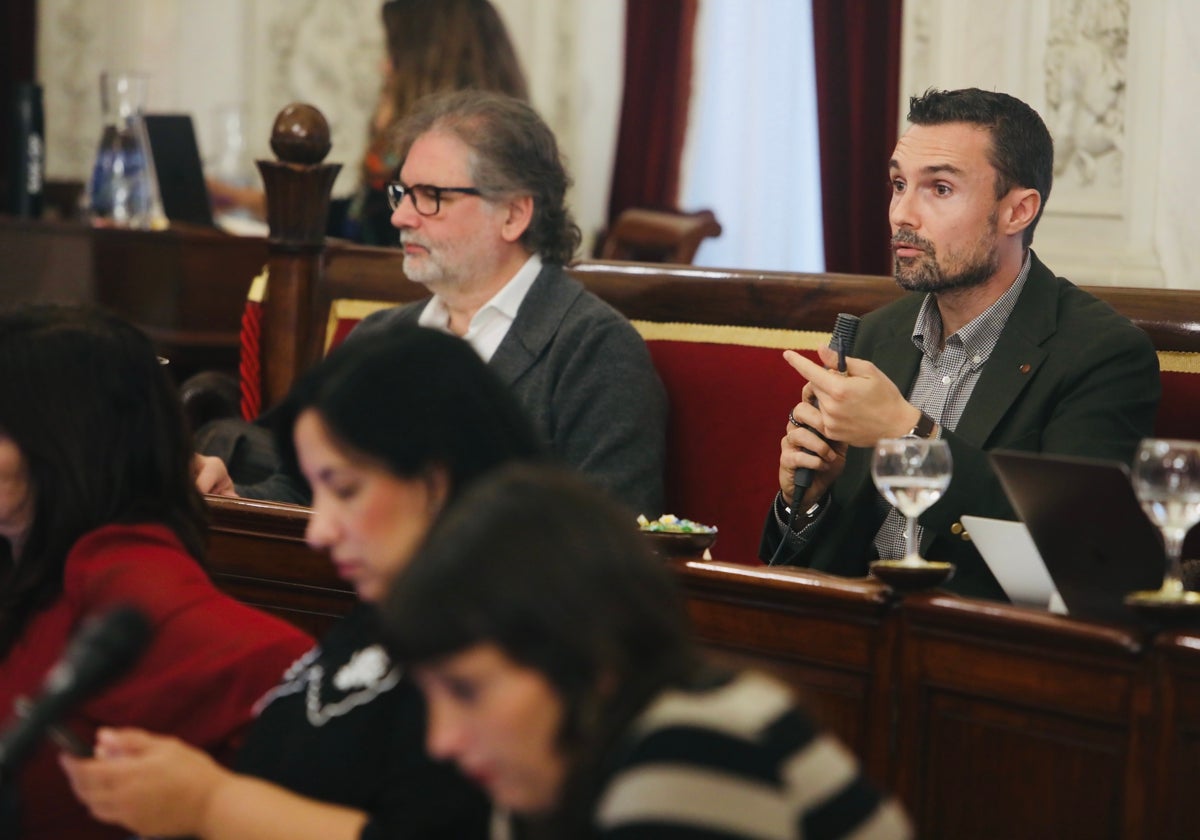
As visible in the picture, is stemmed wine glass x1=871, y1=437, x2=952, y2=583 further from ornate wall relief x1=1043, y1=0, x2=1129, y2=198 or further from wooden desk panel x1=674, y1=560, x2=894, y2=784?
ornate wall relief x1=1043, y1=0, x2=1129, y2=198

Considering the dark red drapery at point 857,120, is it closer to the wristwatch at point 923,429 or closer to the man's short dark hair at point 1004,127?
the man's short dark hair at point 1004,127

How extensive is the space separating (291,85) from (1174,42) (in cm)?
350

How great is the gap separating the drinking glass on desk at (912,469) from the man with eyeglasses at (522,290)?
38.2 inches

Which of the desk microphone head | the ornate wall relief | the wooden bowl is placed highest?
the ornate wall relief

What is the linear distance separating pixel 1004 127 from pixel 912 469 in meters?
0.92

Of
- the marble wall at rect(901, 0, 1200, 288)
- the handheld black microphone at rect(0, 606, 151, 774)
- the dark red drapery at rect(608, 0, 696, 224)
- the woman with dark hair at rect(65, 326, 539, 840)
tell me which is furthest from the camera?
the dark red drapery at rect(608, 0, 696, 224)

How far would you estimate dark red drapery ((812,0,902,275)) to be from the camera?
501 centimetres

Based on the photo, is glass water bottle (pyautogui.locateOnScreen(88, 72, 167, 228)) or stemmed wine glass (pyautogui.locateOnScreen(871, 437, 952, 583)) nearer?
stemmed wine glass (pyautogui.locateOnScreen(871, 437, 952, 583))

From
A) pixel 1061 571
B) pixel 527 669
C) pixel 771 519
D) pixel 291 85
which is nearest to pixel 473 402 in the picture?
pixel 527 669

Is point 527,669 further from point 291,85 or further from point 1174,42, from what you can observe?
point 291,85

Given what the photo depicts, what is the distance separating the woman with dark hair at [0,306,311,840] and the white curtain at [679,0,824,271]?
11.9 ft

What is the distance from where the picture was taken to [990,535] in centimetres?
212

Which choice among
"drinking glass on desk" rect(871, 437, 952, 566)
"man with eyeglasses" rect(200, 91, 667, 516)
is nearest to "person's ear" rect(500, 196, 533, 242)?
"man with eyeglasses" rect(200, 91, 667, 516)

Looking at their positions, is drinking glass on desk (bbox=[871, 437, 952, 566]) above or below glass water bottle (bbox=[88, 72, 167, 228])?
below
